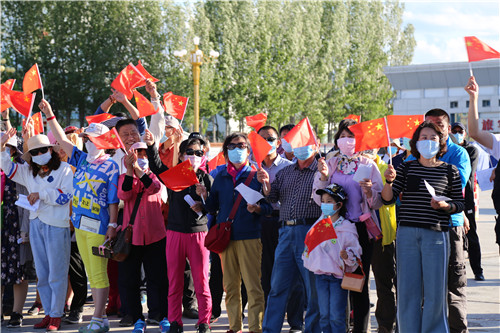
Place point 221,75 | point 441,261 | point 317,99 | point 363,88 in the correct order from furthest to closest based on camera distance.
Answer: point 363,88 → point 317,99 → point 221,75 → point 441,261

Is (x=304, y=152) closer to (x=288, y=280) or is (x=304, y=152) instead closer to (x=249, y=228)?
(x=249, y=228)

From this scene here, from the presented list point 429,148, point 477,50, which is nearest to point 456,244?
point 429,148

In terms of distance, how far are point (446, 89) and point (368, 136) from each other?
162 feet

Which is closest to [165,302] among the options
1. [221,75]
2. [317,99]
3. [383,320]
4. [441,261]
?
[383,320]

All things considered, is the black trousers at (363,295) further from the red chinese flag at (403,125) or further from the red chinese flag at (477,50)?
the red chinese flag at (477,50)

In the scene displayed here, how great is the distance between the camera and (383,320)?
6.41 metres

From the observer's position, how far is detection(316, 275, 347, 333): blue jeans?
18.4 ft

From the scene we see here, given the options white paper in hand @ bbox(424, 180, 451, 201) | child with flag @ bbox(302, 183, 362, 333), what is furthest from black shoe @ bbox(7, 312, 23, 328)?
white paper in hand @ bbox(424, 180, 451, 201)

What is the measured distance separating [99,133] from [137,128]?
0.52m

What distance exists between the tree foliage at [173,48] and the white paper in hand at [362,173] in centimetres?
3360

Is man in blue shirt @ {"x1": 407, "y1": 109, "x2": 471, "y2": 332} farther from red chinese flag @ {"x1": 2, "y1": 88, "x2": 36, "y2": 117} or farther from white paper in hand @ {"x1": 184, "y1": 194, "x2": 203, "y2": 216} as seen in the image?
red chinese flag @ {"x1": 2, "y1": 88, "x2": 36, "y2": 117}

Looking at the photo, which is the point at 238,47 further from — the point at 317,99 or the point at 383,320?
the point at 383,320

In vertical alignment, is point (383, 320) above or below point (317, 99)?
below

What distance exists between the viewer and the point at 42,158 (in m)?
7.04
